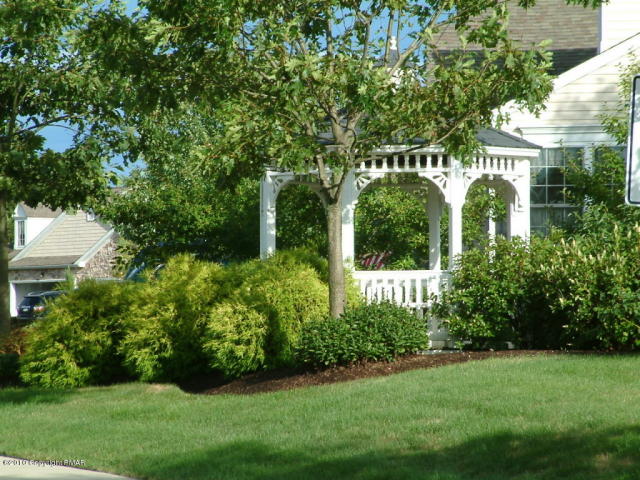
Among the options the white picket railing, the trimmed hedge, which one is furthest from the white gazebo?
the trimmed hedge

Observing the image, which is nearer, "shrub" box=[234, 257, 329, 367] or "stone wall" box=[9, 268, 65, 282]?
"shrub" box=[234, 257, 329, 367]

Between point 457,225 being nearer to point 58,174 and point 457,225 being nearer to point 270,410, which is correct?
point 270,410

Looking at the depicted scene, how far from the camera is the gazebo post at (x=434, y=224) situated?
1573 cm

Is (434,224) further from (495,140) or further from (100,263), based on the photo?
(100,263)

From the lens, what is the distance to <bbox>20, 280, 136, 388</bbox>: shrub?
12891 mm

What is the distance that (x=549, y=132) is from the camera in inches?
628

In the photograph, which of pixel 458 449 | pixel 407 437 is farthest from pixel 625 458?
pixel 407 437

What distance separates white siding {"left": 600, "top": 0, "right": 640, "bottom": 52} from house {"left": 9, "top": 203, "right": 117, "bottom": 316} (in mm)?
28428

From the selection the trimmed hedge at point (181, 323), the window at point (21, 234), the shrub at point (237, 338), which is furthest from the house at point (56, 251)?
the shrub at point (237, 338)

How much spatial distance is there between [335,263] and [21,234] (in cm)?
3992

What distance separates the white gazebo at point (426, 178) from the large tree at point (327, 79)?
45.9 inches

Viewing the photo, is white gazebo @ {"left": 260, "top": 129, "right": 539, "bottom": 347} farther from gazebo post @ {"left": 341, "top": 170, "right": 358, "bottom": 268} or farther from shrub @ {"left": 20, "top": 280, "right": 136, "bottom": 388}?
shrub @ {"left": 20, "top": 280, "right": 136, "bottom": 388}

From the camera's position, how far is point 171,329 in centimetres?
1263

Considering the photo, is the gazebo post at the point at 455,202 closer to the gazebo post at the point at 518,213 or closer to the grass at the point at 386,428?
the gazebo post at the point at 518,213
